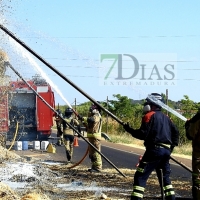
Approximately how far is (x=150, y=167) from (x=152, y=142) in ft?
1.18

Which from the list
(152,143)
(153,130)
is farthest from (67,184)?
(153,130)

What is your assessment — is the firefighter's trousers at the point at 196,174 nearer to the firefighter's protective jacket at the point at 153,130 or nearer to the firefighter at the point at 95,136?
the firefighter's protective jacket at the point at 153,130

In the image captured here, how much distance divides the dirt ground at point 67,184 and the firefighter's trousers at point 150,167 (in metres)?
1.03

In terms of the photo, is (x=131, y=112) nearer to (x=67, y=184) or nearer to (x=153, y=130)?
(x=67, y=184)

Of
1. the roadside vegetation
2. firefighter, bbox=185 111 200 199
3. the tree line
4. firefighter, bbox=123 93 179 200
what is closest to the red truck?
the roadside vegetation

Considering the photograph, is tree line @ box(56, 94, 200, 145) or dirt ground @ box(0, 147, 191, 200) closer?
dirt ground @ box(0, 147, 191, 200)

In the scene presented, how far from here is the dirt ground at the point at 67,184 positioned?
8465 millimetres

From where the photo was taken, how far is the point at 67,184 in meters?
10.1

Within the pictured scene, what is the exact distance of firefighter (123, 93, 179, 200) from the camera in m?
7.23

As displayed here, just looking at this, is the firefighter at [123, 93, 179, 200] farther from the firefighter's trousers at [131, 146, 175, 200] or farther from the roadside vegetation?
the roadside vegetation

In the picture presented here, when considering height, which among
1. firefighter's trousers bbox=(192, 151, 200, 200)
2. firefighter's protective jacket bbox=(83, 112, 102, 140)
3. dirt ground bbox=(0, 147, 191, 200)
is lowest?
dirt ground bbox=(0, 147, 191, 200)

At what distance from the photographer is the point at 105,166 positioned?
1440 cm

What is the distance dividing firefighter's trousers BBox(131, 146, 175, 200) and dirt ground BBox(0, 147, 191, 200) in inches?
40.5

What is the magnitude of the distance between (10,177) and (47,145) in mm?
9042
